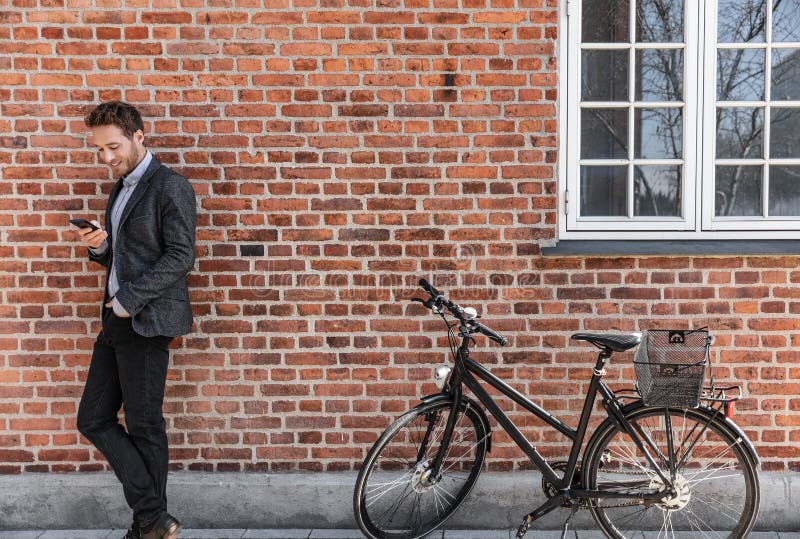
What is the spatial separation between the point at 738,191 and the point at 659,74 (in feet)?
2.63

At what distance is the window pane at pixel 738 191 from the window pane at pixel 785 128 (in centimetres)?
20

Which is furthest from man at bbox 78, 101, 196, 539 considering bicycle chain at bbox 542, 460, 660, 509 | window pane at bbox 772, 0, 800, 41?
window pane at bbox 772, 0, 800, 41

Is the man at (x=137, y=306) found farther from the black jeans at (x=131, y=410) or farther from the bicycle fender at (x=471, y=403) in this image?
the bicycle fender at (x=471, y=403)

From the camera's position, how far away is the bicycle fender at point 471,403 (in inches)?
146

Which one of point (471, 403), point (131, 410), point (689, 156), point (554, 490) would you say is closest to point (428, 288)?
point (471, 403)

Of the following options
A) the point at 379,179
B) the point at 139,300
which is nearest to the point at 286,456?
the point at 139,300

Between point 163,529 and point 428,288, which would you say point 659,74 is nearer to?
point 428,288

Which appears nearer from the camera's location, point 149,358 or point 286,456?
point 149,358

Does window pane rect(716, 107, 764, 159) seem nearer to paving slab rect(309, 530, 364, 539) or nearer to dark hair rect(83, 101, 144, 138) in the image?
paving slab rect(309, 530, 364, 539)

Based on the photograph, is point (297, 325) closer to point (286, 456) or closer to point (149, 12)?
point (286, 456)

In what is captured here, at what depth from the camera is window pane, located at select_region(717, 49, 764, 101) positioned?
4137 mm

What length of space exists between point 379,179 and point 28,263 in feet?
6.48

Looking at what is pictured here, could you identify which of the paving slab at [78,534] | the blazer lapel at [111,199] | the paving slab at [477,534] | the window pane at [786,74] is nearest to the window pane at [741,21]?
the window pane at [786,74]

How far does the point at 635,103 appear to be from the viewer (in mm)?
4109
